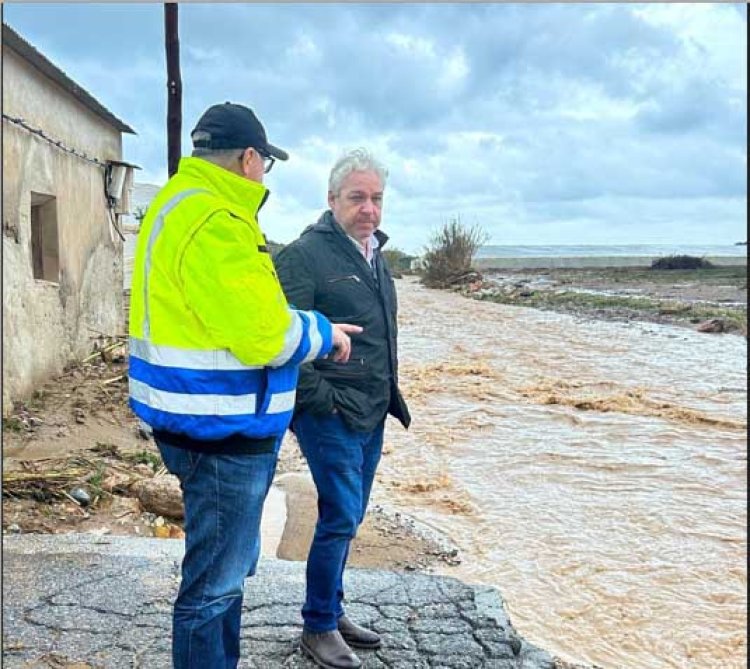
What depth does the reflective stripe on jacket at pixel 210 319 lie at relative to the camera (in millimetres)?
2146

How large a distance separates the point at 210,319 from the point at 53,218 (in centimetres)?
674

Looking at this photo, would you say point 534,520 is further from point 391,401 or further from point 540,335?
point 540,335

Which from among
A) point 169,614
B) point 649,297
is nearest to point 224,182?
point 169,614

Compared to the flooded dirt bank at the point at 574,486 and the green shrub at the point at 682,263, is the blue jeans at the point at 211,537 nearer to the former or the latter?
the flooded dirt bank at the point at 574,486

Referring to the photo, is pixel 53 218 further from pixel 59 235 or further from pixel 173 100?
pixel 173 100

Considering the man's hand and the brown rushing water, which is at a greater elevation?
the man's hand

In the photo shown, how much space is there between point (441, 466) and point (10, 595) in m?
4.43

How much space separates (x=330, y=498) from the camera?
A: 9.51 ft

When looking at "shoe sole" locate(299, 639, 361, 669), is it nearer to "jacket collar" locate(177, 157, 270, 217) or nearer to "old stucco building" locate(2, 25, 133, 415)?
"jacket collar" locate(177, 157, 270, 217)

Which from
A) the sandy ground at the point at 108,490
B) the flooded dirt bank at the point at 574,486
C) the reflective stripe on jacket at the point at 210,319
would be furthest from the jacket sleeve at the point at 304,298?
the sandy ground at the point at 108,490

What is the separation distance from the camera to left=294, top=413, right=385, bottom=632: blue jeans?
2.88 m

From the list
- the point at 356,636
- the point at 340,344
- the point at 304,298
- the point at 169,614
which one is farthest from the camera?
the point at 169,614

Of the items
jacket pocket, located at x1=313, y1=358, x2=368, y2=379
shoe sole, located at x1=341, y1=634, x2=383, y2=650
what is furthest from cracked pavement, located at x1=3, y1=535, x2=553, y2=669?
jacket pocket, located at x1=313, y1=358, x2=368, y2=379

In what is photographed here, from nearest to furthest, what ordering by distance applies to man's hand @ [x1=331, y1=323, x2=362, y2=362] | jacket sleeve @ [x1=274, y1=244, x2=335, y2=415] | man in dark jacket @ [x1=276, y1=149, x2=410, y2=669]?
man's hand @ [x1=331, y1=323, x2=362, y2=362], jacket sleeve @ [x1=274, y1=244, x2=335, y2=415], man in dark jacket @ [x1=276, y1=149, x2=410, y2=669]
